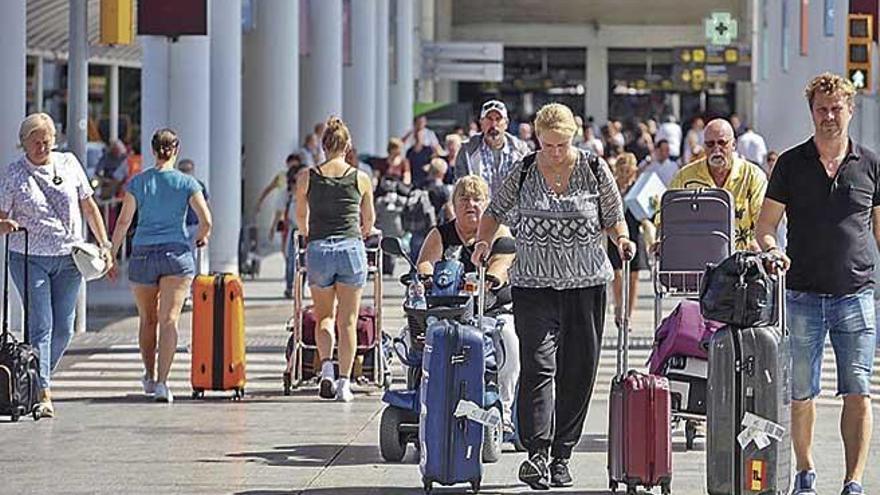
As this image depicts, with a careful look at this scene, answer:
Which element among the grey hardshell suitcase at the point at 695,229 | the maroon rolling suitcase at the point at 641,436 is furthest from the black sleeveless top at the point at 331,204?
the maroon rolling suitcase at the point at 641,436

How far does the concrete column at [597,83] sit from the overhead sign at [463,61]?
12927 millimetres

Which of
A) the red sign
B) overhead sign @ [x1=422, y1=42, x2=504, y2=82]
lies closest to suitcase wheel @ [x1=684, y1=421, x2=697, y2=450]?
the red sign

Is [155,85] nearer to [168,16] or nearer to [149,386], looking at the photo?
[168,16]

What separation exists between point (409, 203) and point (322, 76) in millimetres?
13111

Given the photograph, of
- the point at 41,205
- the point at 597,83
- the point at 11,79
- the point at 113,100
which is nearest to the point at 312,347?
the point at 41,205

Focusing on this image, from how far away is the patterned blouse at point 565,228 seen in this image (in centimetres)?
988

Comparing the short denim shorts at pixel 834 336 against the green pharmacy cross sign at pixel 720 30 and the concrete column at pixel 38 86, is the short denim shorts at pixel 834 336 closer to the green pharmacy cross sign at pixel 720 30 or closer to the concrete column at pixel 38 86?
the concrete column at pixel 38 86

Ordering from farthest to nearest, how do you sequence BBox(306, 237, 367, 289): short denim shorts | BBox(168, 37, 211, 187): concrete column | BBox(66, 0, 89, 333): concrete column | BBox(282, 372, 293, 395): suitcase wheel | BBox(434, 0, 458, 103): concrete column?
BBox(434, 0, 458, 103): concrete column
BBox(168, 37, 211, 187): concrete column
BBox(66, 0, 89, 333): concrete column
BBox(282, 372, 293, 395): suitcase wheel
BBox(306, 237, 367, 289): short denim shorts

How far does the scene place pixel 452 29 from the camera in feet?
233

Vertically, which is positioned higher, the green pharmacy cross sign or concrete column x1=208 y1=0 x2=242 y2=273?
the green pharmacy cross sign

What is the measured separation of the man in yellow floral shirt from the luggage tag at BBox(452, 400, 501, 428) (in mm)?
2705

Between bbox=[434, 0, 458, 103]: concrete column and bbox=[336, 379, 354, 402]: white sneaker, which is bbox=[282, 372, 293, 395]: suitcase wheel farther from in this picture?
bbox=[434, 0, 458, 103]: concrete column

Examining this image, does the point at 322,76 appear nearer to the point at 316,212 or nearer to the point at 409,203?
the point at 409,203

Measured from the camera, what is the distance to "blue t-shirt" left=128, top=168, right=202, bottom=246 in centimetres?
1334
